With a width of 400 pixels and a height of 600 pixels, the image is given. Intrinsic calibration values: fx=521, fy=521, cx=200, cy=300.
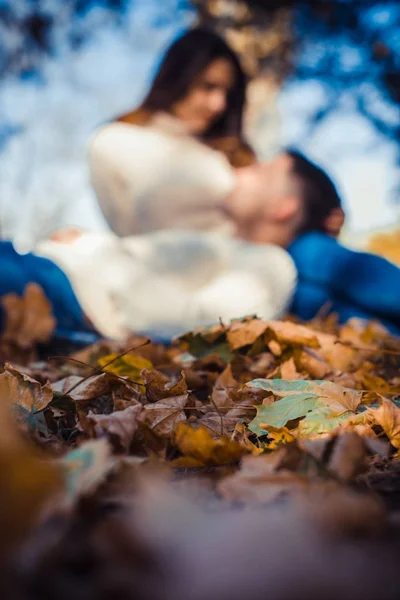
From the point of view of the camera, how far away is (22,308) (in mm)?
1677

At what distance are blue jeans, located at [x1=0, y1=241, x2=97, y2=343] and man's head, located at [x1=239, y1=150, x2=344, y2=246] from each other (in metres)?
1.21

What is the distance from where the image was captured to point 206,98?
2.91 meters

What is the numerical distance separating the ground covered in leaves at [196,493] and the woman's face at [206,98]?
2514 mm

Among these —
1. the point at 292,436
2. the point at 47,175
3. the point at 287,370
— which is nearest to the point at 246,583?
the point at 292,436

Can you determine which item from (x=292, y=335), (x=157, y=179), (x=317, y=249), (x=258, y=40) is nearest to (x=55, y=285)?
(x=157, y=179)

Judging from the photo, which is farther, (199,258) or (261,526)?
(199,258)

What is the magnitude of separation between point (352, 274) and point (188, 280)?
2.22 ft

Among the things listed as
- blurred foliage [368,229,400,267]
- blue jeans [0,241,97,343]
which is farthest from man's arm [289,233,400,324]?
blurred foliage [368,229,400,267]

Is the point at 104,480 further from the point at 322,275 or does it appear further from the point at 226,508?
the point at 322,275

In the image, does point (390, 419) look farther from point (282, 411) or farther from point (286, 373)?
point (286, 373)

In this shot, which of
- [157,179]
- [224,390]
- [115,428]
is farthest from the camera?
[157,179]

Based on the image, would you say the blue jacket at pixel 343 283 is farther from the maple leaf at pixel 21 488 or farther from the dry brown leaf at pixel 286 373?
the maple leaf at pixel 21 488

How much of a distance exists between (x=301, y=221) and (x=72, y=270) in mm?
1276

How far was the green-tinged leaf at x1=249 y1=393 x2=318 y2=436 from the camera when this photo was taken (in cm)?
54
